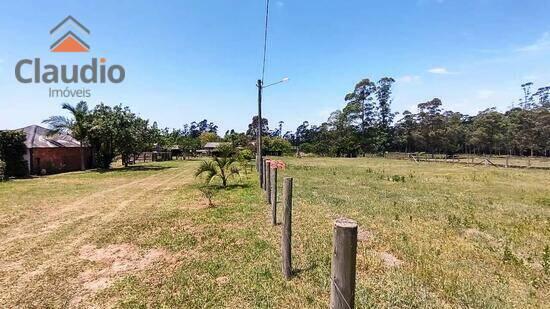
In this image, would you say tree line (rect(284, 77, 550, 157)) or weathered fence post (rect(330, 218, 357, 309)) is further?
tree line (rect(284, 77, 550, 157))

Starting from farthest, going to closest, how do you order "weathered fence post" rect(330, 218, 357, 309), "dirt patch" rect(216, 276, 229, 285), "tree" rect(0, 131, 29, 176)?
"tree" rect(0, 131, 29, 176) → "dirt patch" rect(216, 276, 229, 285) → "weathered fence post" rect(330, 218, 357, 309)

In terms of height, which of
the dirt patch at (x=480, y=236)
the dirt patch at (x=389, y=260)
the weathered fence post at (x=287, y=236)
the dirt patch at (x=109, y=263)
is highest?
the weathered fence post at (x=287, y=236)

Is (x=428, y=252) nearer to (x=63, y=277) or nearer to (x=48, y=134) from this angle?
(x=63, y=277)

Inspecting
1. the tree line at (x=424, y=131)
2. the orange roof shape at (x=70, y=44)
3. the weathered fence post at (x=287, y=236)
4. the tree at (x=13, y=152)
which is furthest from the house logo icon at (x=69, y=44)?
the tree line at (x=424, y=131)

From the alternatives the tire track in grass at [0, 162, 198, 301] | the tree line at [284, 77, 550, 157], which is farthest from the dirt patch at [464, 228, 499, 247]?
the tree line at [284, 77, 550, 157]

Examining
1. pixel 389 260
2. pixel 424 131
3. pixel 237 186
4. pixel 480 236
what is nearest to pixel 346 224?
pixel 389 260

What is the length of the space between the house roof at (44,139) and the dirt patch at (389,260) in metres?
26.1

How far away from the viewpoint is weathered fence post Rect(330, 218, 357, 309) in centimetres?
257

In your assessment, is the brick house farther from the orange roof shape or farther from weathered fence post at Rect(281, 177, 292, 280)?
weathered fence post at Rect(281, 177, 292, 280)

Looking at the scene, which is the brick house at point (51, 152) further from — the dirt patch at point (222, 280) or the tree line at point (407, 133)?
the dirt patch at point (222, 280)

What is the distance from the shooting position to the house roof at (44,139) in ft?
79.2

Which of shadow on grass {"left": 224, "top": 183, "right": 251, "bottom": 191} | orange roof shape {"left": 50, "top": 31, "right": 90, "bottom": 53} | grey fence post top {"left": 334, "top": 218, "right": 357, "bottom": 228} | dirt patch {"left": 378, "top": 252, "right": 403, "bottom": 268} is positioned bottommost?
dirt patch {"left": 378, "top": 252, "right": 403, "bottom": 268}

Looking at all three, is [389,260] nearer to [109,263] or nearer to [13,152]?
[109,263]

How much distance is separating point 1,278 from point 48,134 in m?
25.5
